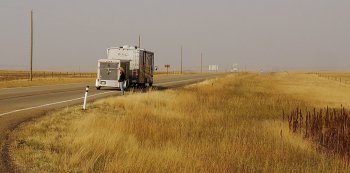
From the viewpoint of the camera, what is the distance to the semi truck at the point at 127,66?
31344 millimetres

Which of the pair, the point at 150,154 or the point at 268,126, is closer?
the point at 150,154

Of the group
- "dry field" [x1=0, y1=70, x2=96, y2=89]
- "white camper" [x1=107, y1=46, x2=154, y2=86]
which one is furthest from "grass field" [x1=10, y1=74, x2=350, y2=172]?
Result: "dry field" [x1=0, y1=70, x2=96, y2=89]

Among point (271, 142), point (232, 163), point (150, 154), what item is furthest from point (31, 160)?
point (271, 142)

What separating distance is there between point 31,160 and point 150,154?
206 centimetres

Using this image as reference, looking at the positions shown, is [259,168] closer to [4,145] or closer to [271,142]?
[271,142]

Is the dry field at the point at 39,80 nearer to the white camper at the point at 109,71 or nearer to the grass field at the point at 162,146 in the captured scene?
the white camper at the point at 109,71

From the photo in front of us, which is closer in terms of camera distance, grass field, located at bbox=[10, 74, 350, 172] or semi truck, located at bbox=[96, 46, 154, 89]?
grass field, located at bbox=[10, 74, 350, 172]

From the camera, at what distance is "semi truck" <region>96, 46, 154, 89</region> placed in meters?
31.3

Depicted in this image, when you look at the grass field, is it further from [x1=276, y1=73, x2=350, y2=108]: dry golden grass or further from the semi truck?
the semi truck

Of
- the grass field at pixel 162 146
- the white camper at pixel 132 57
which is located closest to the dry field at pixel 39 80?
the white camper at pixel 132 57

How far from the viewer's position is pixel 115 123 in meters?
12.7

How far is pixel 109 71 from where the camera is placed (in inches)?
1236

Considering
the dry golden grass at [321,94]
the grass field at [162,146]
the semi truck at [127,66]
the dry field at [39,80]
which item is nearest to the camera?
the grass field at [162,146]

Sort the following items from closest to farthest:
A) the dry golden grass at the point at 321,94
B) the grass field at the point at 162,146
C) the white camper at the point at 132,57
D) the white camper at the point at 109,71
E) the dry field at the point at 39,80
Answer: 1. the grass field at the point at 162,146
2. the dry golden grass at the point at 321,94
3. the white camper at the point at 109,71
4. the white camper at the point at 132,57
5. the dry field at the point at 39,80
